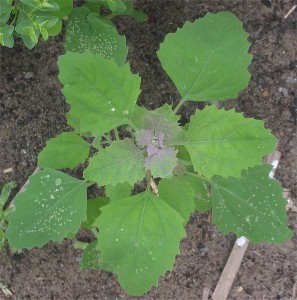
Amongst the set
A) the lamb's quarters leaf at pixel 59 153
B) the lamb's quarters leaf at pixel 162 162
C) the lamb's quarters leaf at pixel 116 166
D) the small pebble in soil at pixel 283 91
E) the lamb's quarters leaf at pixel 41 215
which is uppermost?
the lamb's quarters leaf at pixel 162 162

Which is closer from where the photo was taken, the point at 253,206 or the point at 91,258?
the point at 253,206

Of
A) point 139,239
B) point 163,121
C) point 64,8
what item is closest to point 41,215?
point 139,239

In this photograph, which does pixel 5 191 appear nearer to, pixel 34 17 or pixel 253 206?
pixel 34 17

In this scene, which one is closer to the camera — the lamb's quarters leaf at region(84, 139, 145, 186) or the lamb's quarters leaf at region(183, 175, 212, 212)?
the lamb's quarters leaf at region(84, 139, 145, 186)

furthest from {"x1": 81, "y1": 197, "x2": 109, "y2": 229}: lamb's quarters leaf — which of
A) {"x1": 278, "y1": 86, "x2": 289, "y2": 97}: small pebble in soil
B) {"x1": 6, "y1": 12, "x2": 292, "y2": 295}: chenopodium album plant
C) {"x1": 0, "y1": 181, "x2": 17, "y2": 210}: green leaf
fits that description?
{"x1": 278, "y1": 86, "x2": 289, "y2": 97}: small pebble in soil

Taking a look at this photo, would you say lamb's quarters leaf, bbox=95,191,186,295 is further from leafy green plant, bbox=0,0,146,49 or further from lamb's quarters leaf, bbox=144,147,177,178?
leafy green plant, bbox=0,0,146,49

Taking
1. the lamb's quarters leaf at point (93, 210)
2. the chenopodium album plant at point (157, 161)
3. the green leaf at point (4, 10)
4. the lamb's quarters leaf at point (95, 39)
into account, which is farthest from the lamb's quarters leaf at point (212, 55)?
the lamb's quarters leaf at point (93, 210)

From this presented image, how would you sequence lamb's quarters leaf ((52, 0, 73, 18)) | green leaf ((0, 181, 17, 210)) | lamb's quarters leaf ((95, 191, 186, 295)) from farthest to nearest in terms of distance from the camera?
green leaf ((0, 181, 17, 210)) < lamb's quarters leaf ((52, 0, 73, 18)) < lamb's quarters leaf ((95, 191, 186, 295))

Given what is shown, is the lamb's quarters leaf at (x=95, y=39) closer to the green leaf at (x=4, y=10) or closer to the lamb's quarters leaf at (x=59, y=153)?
the green leaf at (x=4, y=10)
